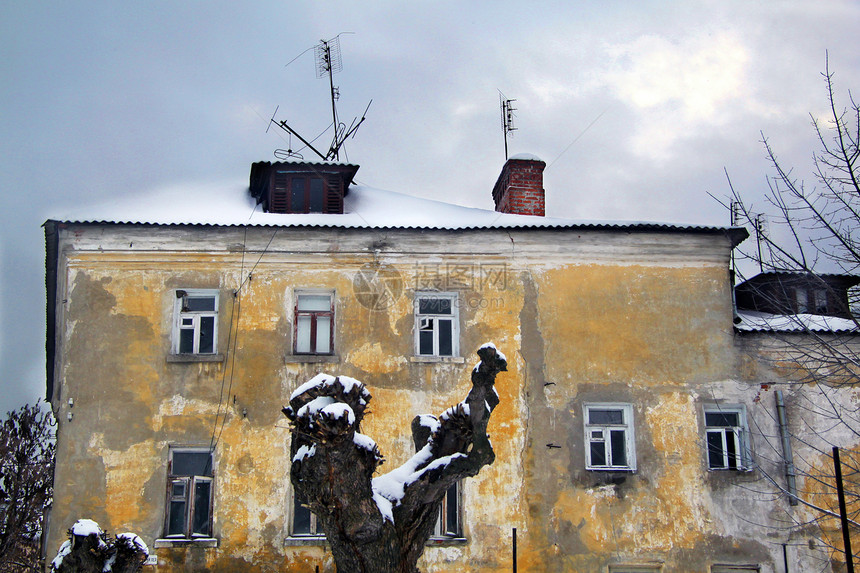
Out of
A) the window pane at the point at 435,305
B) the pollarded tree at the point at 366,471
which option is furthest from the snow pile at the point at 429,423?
the window pane at the point at 435,305

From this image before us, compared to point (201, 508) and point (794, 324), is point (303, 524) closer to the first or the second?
point (201, 508)

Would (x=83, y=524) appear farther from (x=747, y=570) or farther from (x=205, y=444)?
(x=747, y=570)

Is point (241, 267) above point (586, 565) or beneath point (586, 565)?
above

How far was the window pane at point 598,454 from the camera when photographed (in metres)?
14.0

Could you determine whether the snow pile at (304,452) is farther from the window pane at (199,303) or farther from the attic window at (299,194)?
the attic window at (299,194)

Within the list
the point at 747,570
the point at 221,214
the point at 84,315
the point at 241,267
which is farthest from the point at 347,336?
the point at 747,570

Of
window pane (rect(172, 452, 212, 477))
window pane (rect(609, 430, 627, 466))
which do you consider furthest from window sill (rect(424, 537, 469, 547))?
window pane (rect(172, 452, 212, 477))

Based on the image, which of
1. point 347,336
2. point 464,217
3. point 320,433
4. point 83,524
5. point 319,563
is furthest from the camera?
point 464,217

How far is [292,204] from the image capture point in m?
15.6

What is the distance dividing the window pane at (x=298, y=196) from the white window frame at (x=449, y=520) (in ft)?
18.9

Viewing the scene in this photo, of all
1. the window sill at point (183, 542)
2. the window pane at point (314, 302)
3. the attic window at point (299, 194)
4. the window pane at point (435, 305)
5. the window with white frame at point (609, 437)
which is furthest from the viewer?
the attic window at point (299, 194)

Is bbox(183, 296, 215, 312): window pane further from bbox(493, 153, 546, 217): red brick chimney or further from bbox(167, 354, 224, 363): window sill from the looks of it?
bbox(493, 153, 546, 217): red brick chimney

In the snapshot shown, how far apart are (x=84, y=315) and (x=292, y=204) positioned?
409 cm

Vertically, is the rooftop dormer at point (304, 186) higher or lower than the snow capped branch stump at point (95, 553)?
higher
